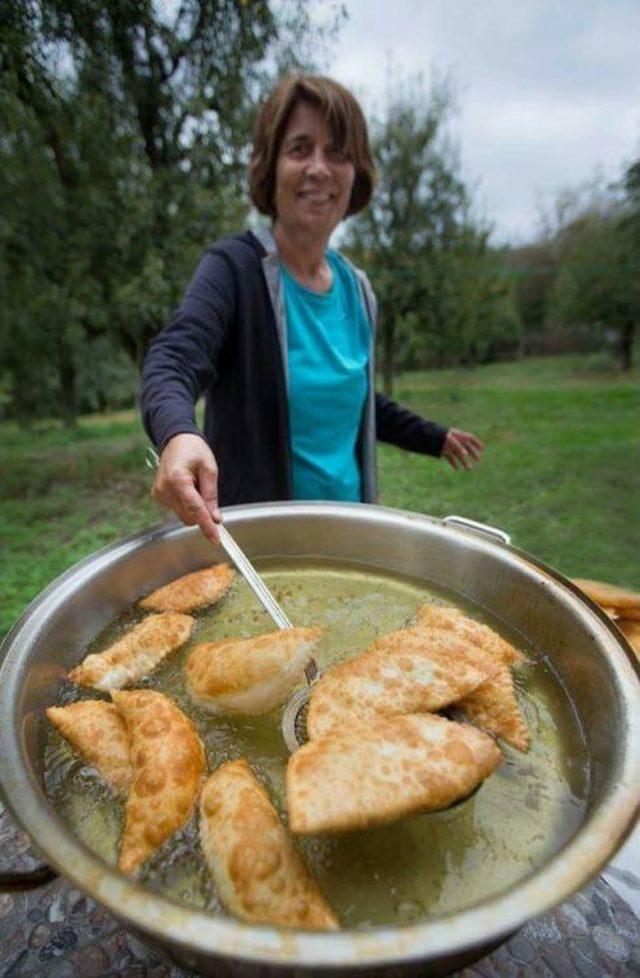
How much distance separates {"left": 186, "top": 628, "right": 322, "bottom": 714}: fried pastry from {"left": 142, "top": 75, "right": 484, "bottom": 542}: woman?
0.80 metres

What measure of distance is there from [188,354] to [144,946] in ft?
4.71

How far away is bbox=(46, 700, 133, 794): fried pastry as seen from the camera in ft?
3.28

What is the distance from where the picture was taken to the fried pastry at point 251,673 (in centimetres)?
107

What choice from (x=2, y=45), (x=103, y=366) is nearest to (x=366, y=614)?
(x=2, y=45)

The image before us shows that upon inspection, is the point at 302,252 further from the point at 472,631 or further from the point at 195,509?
the point at 472,631

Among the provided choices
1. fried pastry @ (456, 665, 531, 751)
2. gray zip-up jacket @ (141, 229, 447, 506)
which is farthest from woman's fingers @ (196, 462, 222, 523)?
fried pastry @ (456, 665, 531, 751)

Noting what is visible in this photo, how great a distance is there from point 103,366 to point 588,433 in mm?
12329

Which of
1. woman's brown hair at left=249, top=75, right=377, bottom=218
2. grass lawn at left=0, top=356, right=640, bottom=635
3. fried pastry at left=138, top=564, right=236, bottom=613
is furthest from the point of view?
grass lawn at left=0, top=356, right=640, bottom=635

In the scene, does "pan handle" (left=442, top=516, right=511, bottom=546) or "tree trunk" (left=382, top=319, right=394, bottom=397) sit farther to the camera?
"tree trunk" (left=382, top=319, right=394, bottom=397)

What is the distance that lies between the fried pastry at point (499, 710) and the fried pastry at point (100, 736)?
635mm

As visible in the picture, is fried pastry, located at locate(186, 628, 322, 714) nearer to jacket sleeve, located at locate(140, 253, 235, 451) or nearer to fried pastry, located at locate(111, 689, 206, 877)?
fried pastry, located at locate(111, 689, 206, 877)

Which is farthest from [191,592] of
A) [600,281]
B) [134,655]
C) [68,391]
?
[600,281]

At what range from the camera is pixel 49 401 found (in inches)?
634

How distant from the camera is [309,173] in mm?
1944
